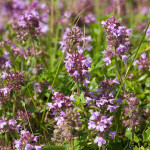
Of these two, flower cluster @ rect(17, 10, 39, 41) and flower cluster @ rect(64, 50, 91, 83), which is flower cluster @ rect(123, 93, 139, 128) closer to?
flower cluster @ rect(64, 50, 91, 83)

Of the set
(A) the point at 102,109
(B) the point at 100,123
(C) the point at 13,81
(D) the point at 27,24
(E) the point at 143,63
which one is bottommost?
(B) the point at 100,123

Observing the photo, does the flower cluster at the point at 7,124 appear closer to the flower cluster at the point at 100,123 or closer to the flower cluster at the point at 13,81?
the flower cluster at the point at 13,81

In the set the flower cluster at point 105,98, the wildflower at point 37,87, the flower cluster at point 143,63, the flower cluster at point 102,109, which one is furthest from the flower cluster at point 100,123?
the flower cluster at point 143,63

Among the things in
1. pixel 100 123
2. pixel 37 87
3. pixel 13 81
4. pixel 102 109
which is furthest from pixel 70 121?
pixel 37 87

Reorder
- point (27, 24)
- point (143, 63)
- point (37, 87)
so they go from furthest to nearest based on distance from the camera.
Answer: point (143, 63) < point (37, 87) < point (27, 24)

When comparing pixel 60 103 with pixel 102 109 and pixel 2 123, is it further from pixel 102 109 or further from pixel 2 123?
pixel 2 123

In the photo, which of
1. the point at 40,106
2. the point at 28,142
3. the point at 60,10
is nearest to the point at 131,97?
the point at 28,142

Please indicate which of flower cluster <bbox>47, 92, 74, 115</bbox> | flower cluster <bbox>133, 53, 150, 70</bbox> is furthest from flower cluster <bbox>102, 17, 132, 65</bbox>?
flower cluster <bbox>133, 53, 150, 70</bbox>

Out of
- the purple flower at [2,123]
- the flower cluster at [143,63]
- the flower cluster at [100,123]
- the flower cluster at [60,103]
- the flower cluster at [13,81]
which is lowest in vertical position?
the flower cluster at [100,123]
